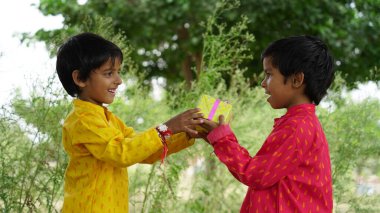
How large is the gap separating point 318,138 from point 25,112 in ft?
5.25

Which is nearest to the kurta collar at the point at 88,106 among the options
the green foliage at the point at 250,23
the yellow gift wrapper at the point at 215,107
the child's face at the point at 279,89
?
the yellow gift wrapper at the point at 215,107

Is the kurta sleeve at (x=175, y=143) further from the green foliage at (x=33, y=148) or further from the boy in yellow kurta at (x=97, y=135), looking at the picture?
the green foliage at (x=33, y=148)

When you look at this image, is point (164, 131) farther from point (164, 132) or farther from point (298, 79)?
point (298, 79)

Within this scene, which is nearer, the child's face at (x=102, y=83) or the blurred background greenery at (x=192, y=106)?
the child's face at (x=102, y=83)

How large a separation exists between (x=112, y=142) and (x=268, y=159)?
457 millimetres

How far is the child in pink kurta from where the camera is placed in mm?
1813

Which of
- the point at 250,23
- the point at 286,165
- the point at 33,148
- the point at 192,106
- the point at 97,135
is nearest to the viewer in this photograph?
the point at 286,165

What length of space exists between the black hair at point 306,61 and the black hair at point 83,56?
495 mm

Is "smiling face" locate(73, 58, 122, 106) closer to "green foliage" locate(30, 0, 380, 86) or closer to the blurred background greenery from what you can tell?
the blurred background greenery

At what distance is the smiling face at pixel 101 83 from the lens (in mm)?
1987

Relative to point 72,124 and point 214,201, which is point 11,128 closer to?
point 72,124

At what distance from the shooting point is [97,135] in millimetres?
1906

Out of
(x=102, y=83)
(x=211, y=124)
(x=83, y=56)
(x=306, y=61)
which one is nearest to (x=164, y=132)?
(x=211, y=124)

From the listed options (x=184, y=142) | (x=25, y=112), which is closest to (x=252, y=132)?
(x=25, y=112)
